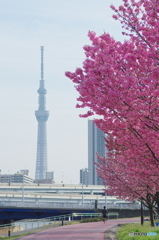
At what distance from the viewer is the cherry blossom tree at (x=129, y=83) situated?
17000 mm

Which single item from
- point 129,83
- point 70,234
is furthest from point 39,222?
point 129,83

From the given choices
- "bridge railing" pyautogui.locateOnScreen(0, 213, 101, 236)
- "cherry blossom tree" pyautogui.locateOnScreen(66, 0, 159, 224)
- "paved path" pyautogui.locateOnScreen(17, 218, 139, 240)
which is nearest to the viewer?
"cherry blossom tree" pyautogui.locateOnScreen(66, 0, 159, 224)

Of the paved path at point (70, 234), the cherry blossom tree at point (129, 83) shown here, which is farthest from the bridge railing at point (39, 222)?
the cherry blossom tree at point (129, 83)

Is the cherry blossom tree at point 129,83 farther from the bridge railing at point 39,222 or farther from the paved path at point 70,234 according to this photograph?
the bridge railing at point 39,222

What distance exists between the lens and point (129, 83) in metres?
17.4

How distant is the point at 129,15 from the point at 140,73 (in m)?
2.17

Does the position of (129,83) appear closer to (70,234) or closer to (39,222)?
(70,234)

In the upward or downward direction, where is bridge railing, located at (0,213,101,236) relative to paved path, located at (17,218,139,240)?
downward

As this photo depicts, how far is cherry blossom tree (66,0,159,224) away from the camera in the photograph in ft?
55.8

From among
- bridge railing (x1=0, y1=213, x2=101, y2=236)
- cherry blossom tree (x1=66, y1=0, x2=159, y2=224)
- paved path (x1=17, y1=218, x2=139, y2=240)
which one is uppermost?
cherry blossom tree (x1=66, y1=0, x2=159, y2=224)

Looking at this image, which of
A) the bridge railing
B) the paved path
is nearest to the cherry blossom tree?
the paved path

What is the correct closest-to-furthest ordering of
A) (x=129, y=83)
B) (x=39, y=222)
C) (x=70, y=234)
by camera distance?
(x=129, y=83), (x=70, y=234), (x=39, y=222)

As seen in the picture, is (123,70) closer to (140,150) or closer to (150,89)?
(150,89)

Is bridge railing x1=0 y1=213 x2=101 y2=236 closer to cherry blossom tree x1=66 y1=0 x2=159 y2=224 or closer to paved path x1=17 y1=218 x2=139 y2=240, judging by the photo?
paved path x1=17 y1=218 x2=139 y2=240
